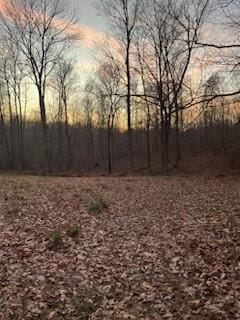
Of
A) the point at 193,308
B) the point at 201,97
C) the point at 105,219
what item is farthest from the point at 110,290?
the point at 201,97

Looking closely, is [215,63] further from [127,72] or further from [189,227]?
[127,72]

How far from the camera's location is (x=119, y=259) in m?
7.50

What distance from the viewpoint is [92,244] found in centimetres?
841

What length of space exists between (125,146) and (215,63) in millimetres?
45854

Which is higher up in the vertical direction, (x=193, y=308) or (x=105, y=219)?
(x=105, y=219)

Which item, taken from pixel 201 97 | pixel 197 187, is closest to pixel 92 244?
pixel 201 97

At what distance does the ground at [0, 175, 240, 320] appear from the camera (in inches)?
222

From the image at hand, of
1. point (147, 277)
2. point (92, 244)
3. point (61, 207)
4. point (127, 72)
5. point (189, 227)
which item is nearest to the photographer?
point (147, 277)

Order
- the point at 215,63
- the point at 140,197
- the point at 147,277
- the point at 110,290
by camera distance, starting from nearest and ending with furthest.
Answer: the point at 110,290 < the point at 147,277 < the point at 215,63 < the point at 140,197

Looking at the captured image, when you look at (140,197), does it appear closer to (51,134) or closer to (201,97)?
(201,97)

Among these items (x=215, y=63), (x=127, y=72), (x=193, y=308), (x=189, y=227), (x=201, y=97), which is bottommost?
(x=193, y=308)

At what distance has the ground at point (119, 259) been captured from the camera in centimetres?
563

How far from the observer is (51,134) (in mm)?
54969

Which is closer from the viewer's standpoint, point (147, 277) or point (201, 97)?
point (147, 277)
